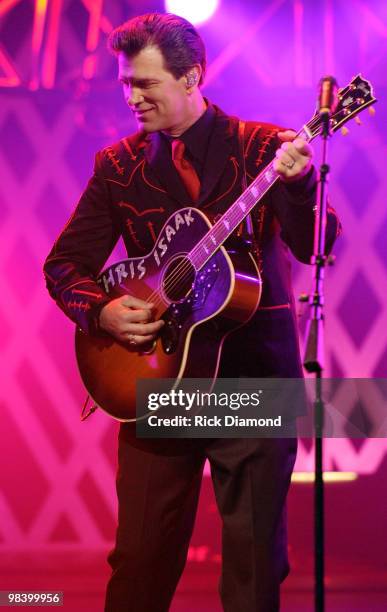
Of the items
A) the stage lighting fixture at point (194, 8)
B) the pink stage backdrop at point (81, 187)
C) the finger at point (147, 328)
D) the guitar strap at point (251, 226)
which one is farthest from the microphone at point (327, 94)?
the stage lighting fixture at point (194, 8)

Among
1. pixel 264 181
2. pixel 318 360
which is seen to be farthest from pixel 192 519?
pixel 264 181

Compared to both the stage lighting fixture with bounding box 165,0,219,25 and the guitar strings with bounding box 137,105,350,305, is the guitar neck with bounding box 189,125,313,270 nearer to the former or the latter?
the guitar strings with bounding box 137,105,350,305

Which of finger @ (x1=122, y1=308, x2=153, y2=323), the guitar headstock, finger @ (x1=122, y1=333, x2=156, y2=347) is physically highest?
the guitar headstock

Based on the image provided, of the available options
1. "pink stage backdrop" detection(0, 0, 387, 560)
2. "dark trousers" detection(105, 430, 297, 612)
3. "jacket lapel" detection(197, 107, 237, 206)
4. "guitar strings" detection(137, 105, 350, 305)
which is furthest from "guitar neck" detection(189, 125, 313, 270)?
"pink stage backdrop" detection(0, 0, 387, 560)

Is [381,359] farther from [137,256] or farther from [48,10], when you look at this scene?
[48,10]

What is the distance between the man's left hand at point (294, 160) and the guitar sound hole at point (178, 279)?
12.5 inches

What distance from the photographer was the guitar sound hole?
184 centimetres

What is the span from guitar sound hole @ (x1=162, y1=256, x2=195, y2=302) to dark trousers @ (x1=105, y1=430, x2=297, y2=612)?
12.8 inches

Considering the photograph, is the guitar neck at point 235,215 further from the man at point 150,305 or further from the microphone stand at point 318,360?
the microphone stand at point 318,360

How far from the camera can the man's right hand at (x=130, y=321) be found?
73.5 inches

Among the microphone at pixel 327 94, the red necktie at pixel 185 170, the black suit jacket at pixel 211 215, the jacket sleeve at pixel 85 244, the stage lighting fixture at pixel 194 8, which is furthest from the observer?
the stage lighting fixture at pixel 194 8

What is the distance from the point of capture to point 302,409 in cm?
184

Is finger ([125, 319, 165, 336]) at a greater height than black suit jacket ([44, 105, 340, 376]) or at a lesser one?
lesser

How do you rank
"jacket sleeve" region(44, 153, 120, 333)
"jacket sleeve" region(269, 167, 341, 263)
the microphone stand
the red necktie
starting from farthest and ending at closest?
"jacket sleeve" region(44, 153, 120, 333), the red necktie, "jacket sleeve" region(269, 167, 341, 263), the microphone stand
